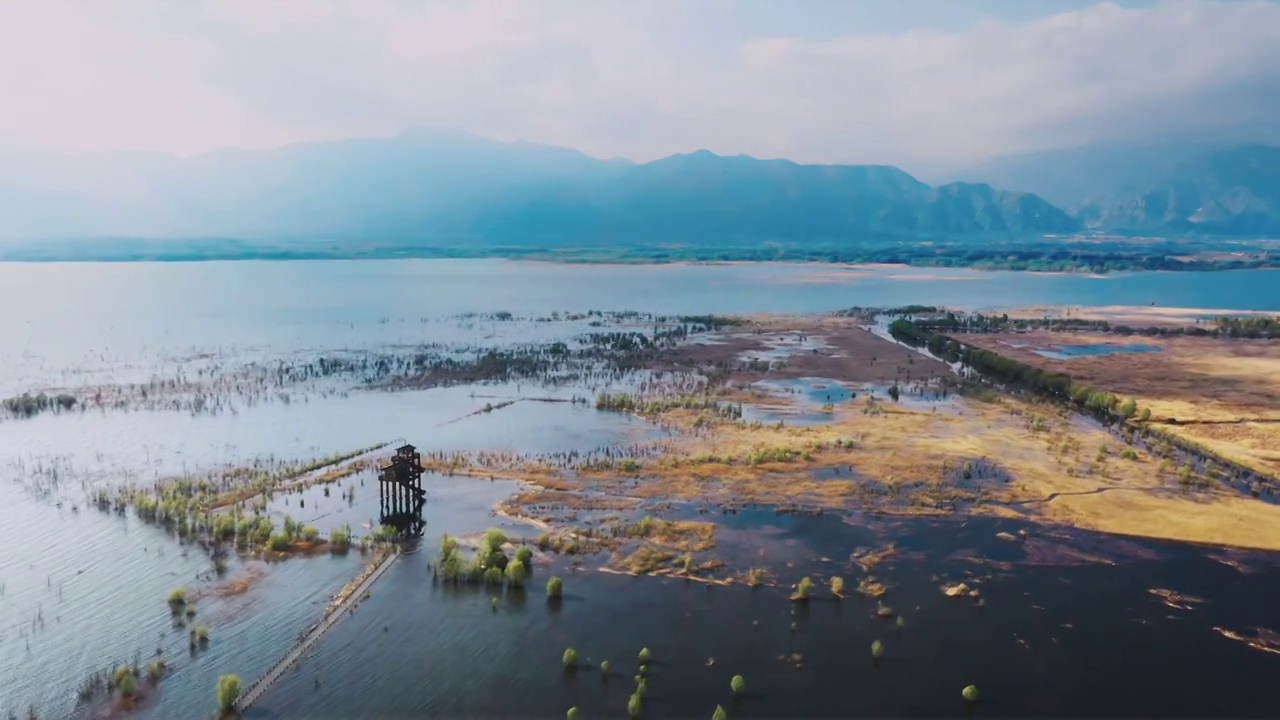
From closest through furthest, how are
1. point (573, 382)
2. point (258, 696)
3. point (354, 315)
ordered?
point (258, 696) < point (573, 382) < point (354, 315)

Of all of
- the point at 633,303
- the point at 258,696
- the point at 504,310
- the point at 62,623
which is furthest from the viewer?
the point at 633,303

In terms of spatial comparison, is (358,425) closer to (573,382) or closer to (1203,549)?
(573,382)

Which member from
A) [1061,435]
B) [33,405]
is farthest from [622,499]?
[33,405]

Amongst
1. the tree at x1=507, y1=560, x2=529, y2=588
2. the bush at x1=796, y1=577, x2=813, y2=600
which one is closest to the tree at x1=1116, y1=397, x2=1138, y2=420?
the bush at x1=796, y1=577, x2=813, y2=600

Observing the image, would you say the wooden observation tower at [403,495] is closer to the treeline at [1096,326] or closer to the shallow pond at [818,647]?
the shallow pond at [818,647]

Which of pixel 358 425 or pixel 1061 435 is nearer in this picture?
pixel 1061 435

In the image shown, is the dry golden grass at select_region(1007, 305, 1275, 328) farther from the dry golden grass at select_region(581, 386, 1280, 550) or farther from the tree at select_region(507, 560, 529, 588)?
the tree at select_region(507, 560, 529, 588)
